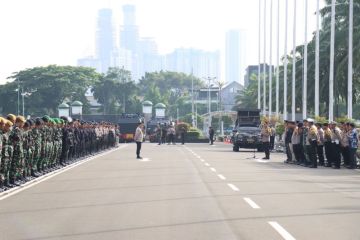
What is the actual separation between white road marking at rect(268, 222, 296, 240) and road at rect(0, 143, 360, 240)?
1 cm

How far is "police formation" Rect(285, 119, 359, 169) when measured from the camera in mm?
28406

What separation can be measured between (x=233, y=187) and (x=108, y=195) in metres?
3.31

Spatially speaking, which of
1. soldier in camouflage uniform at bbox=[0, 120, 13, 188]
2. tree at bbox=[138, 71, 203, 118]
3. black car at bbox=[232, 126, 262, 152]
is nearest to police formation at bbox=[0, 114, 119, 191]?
soldier in camouflage uniform at bbox=[0, 120, 13, 188]

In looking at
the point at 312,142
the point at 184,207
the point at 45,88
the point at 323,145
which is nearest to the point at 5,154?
the point at 184,207

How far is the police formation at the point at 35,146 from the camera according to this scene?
17.9 metres

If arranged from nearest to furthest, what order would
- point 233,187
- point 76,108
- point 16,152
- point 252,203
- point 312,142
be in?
point 252,203
point 233,187
point 16,152
point 312,142
point 76,108

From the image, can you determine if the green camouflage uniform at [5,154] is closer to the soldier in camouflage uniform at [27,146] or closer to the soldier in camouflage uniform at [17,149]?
the soldier in camouflage uniform at [17,149]

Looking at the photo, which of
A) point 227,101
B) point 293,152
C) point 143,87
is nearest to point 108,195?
point 293,152

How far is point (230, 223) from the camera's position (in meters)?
11.9

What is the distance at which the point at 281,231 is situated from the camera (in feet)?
36.4

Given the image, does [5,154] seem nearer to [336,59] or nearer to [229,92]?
[336,59]

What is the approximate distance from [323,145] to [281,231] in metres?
19.1

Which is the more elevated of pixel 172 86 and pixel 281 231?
pixel 172 86

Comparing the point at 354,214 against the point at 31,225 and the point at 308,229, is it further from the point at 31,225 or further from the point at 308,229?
the point at 31,225
